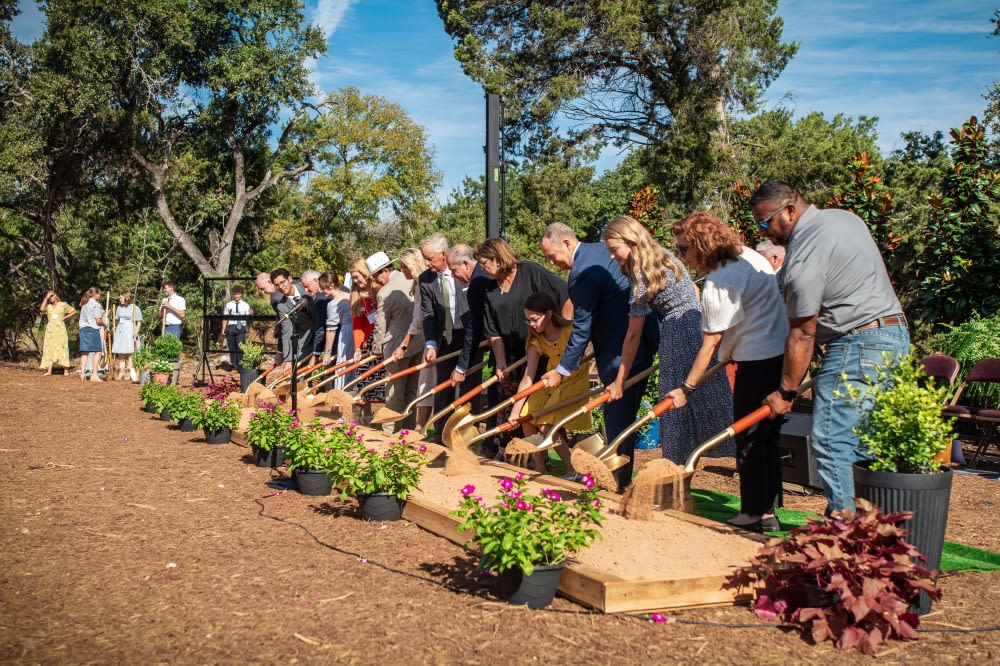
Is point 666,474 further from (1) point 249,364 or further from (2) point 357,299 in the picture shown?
(1) point 249,364

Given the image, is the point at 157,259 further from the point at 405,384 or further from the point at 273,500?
the point at 273,500

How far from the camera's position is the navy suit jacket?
622 centimetres

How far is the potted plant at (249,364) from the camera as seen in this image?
1445 cm

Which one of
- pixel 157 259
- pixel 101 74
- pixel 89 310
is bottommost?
pixel 89 310

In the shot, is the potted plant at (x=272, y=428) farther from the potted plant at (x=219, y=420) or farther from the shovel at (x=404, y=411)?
the potted plant at (x=219, y=420)

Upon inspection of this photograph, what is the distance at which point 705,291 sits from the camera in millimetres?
5062

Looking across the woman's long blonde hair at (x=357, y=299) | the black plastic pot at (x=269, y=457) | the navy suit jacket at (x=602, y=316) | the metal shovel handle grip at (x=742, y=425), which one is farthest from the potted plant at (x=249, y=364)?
the metal shovel handle grip at (x=742, y=425)

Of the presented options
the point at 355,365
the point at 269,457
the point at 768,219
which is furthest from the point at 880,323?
the point at 355,365

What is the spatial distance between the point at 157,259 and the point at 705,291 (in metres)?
25.7

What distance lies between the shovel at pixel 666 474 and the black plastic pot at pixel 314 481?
2.61m

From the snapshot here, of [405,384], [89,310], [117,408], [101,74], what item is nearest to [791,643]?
[405,384]

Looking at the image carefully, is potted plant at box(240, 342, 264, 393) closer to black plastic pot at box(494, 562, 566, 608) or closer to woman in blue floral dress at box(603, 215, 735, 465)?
woman in blue floral dress at box(603, 215, 735, 465)

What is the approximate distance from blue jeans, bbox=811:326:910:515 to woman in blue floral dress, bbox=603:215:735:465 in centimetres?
133

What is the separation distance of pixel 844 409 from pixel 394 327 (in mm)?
6456
